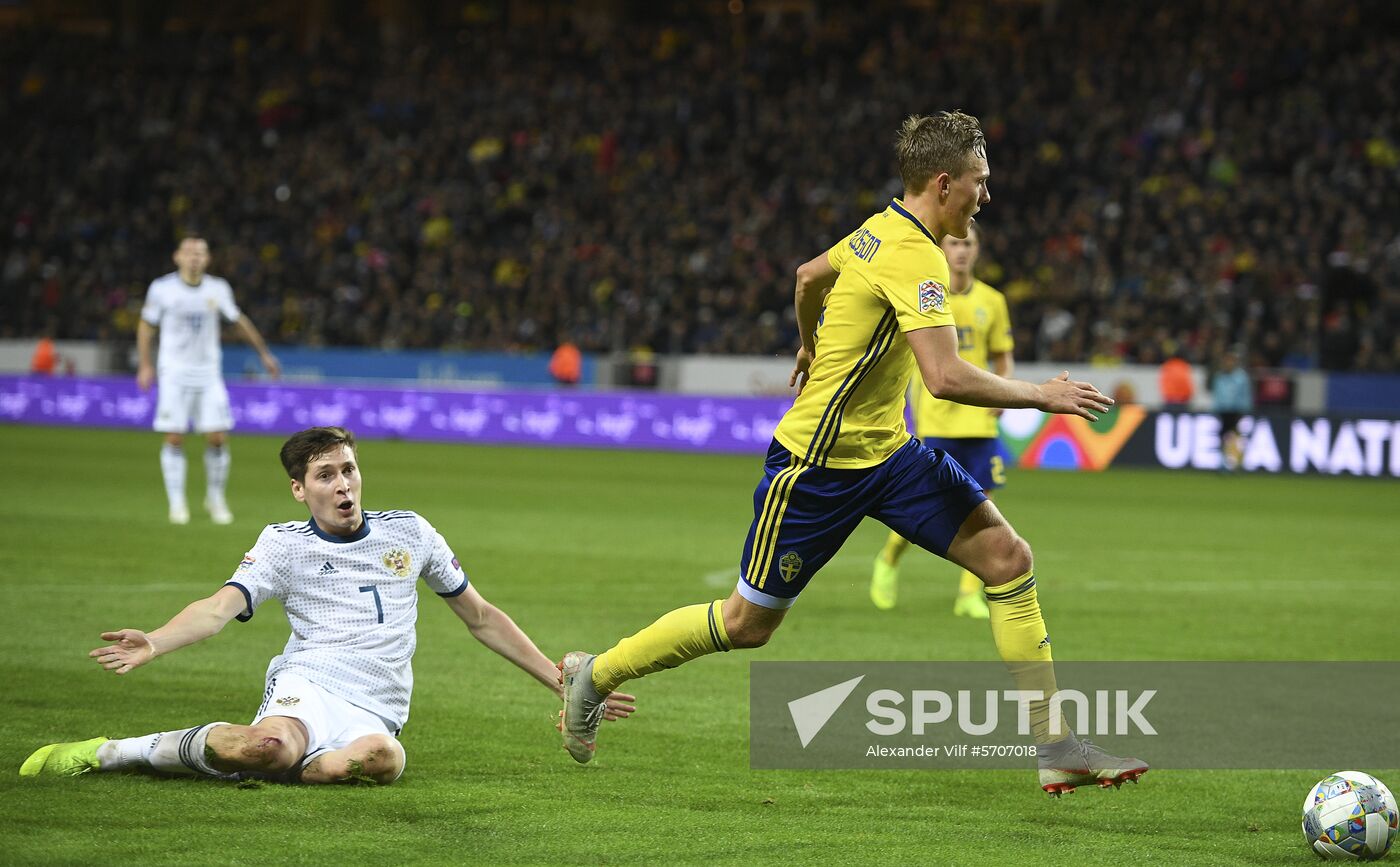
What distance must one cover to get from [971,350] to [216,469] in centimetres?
740

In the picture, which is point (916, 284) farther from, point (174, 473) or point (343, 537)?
point (174, 473)

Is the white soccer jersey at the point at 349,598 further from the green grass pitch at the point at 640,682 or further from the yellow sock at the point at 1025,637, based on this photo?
the yellow sock at the point at 1025,637

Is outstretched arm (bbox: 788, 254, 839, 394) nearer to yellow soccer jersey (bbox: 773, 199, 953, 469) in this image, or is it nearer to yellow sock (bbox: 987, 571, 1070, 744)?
yellow soccer jersey (bbox: 773, 199, 953, 469)

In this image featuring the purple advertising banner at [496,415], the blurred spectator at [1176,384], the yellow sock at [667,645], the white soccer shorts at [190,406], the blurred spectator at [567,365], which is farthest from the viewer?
the blurred spectator at [567,365]

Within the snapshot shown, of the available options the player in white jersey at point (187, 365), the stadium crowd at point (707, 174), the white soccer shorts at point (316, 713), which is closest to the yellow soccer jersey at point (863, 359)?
the white soccer shorts at point (316, 713)

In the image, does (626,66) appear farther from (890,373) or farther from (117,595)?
(890,373)

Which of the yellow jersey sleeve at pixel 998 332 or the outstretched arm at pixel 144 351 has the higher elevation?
the yellow jersey sleeve at pixel 998 332

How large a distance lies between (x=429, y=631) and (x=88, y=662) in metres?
2.02

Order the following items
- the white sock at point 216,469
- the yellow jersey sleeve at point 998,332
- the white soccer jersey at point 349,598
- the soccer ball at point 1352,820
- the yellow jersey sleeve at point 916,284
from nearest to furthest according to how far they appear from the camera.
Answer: the soccer ball at point 1352,820 → the yellow jersey sleeve at point 916,284 → the white soccer jersey at point 349,598 → the yellow jersey sleeve at point 998,332 → the white sock at point 216,469

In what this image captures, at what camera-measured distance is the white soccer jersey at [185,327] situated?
14.6 meters

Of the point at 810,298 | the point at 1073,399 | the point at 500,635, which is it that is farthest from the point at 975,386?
the point at 500,635

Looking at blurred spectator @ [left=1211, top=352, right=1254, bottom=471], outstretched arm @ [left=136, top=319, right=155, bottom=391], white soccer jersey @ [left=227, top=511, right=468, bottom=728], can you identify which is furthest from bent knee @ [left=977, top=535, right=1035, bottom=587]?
blurred spectator @ [left=1211, top=352, right=1254, bottom=471]

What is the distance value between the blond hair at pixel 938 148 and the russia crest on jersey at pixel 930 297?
388mm

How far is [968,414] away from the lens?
991 centimetres
